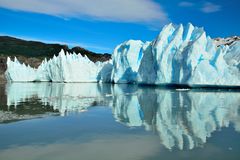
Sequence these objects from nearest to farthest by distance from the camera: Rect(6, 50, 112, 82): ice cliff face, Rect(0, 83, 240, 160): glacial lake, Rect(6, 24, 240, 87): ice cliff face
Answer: Rect(0, 83, 240, 160): glacial lake < Rect(6, 24, 240, 87): ice cliff face < Rect(6, 50, 112, 82): ice cliff face

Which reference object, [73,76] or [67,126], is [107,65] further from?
→ [67,126]

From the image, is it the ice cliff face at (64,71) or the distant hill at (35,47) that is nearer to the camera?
the ice cliff face at (64,71)

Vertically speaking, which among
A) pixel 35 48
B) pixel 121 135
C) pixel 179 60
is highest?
pixel 35 48

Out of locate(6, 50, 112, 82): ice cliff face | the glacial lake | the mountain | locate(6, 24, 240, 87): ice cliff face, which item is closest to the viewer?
the glacial lake

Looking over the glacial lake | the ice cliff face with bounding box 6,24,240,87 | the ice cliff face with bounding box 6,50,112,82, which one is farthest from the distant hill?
the glacial lake

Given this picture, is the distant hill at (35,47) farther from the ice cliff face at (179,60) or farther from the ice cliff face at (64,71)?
the ice cliff face at (179,60)

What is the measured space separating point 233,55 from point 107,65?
65.4ft

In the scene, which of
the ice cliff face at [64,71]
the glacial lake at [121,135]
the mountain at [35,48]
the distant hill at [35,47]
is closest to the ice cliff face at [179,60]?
the ice cliff face at [64,71]

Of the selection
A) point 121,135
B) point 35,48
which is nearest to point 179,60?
point 121,135

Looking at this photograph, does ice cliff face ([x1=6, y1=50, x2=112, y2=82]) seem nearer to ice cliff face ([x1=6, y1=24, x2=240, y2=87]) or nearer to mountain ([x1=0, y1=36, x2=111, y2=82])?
ice cliff face ([x1=6, y1=24, x2=240, y2=87])

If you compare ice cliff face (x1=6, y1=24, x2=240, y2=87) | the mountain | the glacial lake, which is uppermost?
the mountain

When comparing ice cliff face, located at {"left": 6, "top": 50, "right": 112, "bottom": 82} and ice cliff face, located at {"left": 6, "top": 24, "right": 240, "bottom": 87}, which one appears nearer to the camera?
ice cliff face, located at {"left": 6, "top": 24, "right": 240, "bottom": 87}

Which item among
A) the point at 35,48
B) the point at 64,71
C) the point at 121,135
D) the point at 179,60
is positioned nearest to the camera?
the point at 121,135

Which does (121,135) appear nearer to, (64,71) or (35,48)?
(64,71)
